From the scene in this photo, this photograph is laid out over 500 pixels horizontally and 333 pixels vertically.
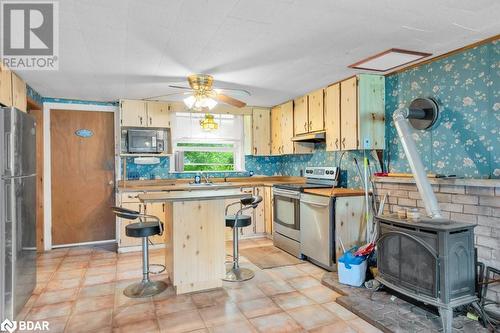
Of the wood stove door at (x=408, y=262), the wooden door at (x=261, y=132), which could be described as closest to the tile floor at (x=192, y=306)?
the wood stove door at (x=408, y=262)

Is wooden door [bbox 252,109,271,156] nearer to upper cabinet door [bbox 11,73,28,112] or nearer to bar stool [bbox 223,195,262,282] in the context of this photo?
bar stool [bbox 223,195,262,282]

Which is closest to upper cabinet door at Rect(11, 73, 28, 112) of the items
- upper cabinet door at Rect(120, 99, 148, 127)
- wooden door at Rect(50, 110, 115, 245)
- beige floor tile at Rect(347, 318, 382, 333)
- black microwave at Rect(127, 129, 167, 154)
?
wooden door at Rect(50, 110, 115, 245)

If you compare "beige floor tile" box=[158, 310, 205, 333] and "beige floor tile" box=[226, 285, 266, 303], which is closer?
"beige floor tile" box=[158, 310, 205, 333]

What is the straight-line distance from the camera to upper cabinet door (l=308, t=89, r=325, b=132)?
166 inches

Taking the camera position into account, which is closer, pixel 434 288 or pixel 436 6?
pixel 436 6

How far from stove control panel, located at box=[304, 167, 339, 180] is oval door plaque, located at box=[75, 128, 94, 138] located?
11.5 ft

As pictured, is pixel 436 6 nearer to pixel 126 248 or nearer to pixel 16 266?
pixel 16 266

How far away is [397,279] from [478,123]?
1.52 m

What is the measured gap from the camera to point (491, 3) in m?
1.98

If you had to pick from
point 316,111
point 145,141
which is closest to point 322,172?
point 316,111

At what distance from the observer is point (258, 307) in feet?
9.13

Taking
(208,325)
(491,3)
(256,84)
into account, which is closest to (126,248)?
(208,325)

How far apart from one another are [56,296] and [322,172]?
3.56 m

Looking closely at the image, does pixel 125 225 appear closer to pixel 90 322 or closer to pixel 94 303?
pixel 94 303
